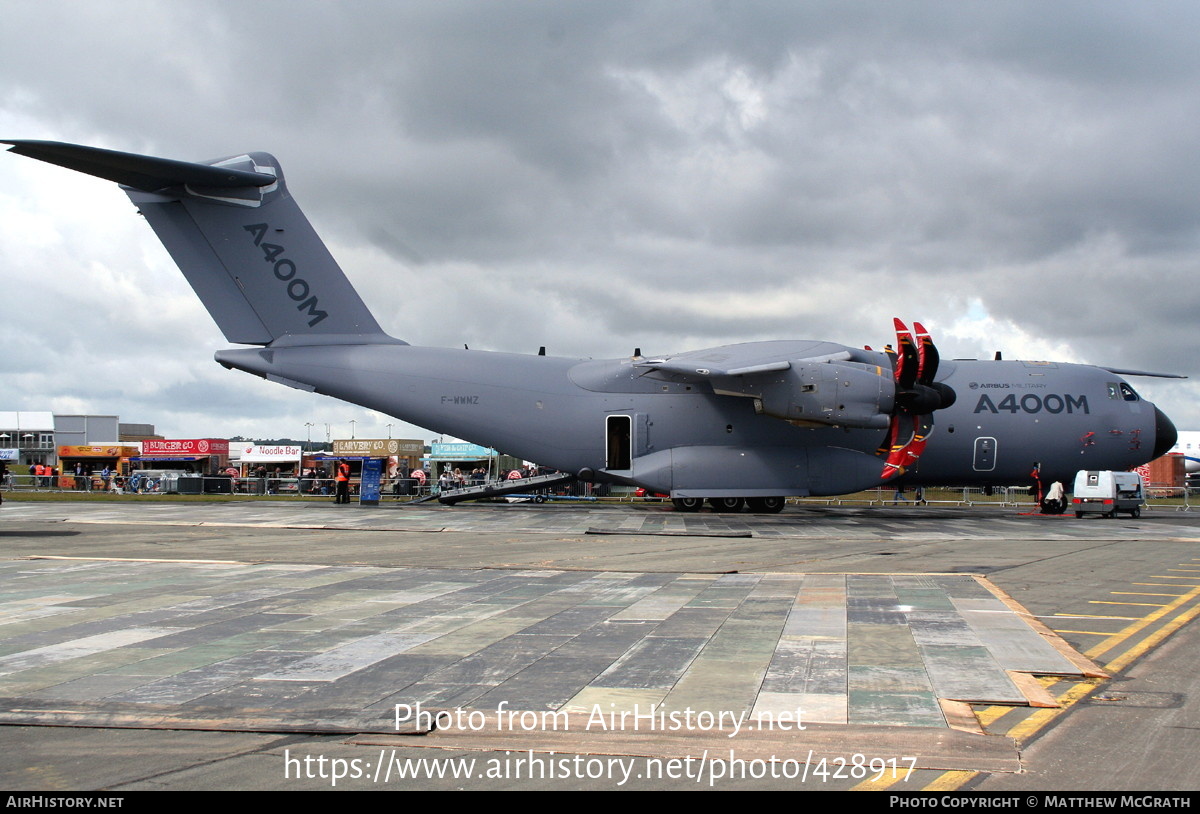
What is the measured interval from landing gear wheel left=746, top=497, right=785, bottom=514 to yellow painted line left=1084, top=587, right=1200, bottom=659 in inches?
662

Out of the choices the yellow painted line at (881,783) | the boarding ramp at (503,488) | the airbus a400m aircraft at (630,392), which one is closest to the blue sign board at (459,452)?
the boarding ramp at (503,488)

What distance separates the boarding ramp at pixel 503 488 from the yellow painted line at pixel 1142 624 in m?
19.6

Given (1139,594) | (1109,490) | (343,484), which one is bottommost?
(1139,594)

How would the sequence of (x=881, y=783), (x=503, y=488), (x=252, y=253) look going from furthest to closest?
1. (x=503, y=488)
2. (x=252, y=253)
3. (x=881, y=783)

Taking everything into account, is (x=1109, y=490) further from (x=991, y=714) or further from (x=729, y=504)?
(x=991, y=714)

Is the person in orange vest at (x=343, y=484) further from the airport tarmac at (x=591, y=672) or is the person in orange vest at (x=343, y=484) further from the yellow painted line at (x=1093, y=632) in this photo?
the yellow painted line at (x=1093, y=632)

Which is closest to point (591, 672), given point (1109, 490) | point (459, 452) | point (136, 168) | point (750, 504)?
point (136, 168)

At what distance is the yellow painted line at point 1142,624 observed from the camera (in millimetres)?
8250

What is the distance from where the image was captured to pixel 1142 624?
9.62m

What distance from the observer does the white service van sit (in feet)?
95.6

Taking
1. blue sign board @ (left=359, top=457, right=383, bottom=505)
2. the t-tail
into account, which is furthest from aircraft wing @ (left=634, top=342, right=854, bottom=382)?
blue sign board @ (left=359, top=457, right=383, bottom=505)

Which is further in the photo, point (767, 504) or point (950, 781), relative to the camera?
point (767, 504)

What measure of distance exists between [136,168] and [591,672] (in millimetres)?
22027
